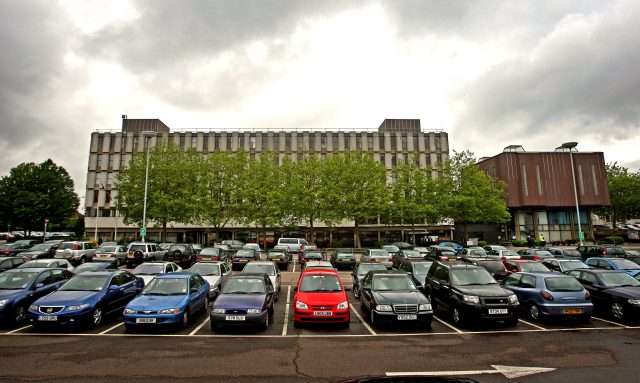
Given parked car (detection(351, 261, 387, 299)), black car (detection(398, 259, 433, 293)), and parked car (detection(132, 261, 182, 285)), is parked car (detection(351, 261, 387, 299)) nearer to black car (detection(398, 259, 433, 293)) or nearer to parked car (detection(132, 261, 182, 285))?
black car (detection(398, 259, 433, 293))

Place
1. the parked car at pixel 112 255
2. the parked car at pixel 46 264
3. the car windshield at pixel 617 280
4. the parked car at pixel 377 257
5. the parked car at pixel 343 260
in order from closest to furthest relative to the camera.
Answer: the car windshield at pixel 617 280 → the parked car at pixel 46 264 → the parked car at pixel 377 257 → the parked car at pixel 112 255 → the parked car at pixel 343 260

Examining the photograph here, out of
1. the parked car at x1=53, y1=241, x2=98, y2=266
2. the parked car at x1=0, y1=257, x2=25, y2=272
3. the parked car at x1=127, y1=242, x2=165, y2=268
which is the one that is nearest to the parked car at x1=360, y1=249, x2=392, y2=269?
the parked car at x1=127, y1=242, x2=165, y2=268

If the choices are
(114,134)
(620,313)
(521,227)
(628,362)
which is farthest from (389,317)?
(114,134)

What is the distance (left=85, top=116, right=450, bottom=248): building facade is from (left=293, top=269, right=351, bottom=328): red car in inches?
1921

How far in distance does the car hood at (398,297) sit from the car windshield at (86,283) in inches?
339

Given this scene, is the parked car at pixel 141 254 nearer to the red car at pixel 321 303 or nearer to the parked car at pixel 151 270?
the parked car at pixel 151 270

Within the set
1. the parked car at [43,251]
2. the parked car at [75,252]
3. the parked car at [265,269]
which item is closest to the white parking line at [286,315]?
the parked car at [265,269]

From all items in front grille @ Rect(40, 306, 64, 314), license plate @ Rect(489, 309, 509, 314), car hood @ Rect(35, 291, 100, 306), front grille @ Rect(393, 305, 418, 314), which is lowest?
license plate @ Rect(489, 309, 509, 314)

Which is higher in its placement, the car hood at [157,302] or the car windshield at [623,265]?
the car windshield at [623,265]

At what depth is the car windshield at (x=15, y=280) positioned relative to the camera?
11148mm

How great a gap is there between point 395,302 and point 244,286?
15.0 ft

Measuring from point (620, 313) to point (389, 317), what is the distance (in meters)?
7.59

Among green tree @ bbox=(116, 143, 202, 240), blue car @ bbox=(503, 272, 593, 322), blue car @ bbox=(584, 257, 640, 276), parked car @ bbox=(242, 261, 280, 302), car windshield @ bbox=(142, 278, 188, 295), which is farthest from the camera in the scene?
green tree @ bbox=(116, 143, 202, 240)

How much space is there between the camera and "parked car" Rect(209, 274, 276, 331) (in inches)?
369
